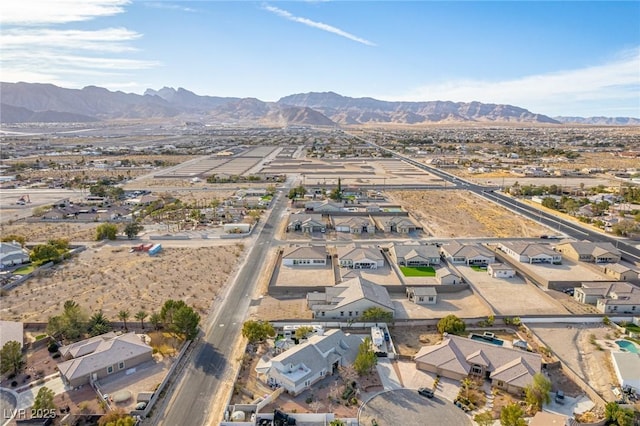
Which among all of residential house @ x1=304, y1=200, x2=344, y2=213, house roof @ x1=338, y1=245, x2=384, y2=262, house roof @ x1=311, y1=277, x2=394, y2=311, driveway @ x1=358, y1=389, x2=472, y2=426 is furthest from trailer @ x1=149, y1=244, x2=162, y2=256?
driveway @ x1=358, y1=389, x2=472, y2=426

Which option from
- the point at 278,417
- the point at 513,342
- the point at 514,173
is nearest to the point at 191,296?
the point at 278,417

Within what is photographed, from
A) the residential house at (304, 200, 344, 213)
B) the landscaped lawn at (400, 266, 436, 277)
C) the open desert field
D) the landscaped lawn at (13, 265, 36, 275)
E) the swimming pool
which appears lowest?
the landscaped lawn at (13, 265, 36, 275)

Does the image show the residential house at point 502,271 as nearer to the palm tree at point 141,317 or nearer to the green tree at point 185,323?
the green tree at point 185,323

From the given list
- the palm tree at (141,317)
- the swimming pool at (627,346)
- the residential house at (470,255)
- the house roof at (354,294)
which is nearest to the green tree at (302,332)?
the house roof at (354,294)

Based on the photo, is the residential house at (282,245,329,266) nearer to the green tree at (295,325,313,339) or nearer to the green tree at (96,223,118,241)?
the green tree at (295,325,313,339)

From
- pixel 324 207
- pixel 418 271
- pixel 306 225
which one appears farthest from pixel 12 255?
pixel 418 271
